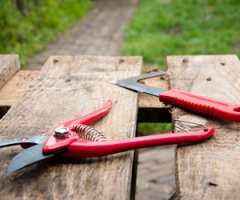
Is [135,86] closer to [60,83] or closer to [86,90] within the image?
[86,90]

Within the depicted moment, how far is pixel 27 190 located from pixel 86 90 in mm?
643

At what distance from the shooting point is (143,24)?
26.3 ft

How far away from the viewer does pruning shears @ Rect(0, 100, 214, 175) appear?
3.57 feet

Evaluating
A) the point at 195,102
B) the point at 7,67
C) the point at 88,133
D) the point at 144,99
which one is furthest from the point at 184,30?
the point at 88,133

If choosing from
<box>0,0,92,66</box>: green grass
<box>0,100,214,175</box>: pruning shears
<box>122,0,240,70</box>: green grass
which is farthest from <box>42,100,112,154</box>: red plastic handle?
<box>0,0,92,66</box>: green grass

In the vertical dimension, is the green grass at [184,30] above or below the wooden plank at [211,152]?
above

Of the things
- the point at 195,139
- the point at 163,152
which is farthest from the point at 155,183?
the point at 195,139

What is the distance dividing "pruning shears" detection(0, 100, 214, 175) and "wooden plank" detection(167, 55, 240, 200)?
0.03m

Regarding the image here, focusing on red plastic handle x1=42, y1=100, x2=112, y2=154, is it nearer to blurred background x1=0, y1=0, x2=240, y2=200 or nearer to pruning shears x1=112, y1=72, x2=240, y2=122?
pruning shears x1=112, y1=72, x2=240, y2=122

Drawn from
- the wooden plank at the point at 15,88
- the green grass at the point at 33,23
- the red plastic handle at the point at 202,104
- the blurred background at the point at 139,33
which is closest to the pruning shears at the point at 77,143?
the red plastic handle at the point at 202,104

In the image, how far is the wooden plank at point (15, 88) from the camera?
1673 mm

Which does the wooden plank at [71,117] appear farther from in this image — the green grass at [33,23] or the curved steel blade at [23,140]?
the green grass at [33,23]

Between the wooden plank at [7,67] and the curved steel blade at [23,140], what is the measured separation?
0.67m

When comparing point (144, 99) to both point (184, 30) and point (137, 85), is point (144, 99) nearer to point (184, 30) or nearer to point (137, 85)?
point (137, 85)
